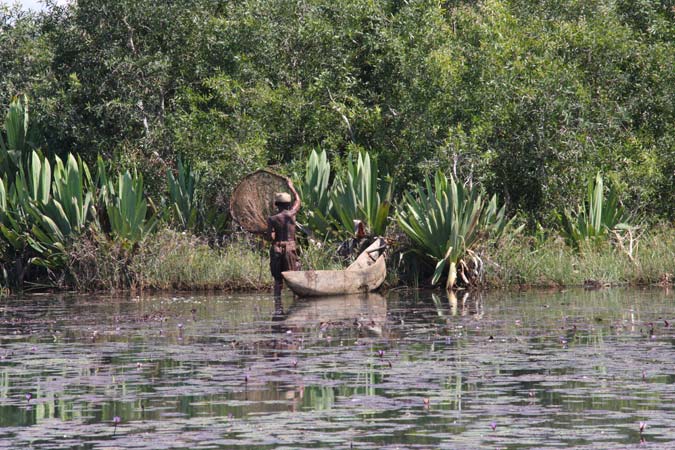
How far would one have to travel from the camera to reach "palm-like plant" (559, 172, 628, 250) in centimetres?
2283

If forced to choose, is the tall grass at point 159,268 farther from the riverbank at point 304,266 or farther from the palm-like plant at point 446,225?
the palm-like plant at point 446,225

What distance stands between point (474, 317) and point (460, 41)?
36.7 feet

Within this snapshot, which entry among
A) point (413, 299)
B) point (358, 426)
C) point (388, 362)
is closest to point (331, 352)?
point (388, 362)

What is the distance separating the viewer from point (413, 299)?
63.0ft

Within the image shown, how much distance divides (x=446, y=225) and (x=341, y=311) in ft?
14.5

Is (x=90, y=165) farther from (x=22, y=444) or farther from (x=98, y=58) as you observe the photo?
(x=22, y=444)

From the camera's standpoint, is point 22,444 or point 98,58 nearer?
point 22,444

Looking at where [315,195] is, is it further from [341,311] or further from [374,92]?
[341,311]

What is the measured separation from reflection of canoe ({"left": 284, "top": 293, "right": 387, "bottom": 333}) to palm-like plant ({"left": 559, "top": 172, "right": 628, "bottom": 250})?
14.7 feet

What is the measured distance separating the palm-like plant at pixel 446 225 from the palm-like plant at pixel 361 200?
25.4 inches

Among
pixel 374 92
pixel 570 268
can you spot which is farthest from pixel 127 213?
pixel 570 268

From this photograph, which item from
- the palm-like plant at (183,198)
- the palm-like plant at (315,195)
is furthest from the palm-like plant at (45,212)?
the palm-like plant at (315,195)

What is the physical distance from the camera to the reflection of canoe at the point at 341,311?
15.2m

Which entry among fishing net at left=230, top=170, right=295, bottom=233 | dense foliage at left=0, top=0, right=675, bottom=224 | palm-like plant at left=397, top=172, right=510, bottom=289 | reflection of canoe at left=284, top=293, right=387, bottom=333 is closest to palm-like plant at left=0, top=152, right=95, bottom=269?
dense foliage at left=0, top=0, right=675, bottom=224
